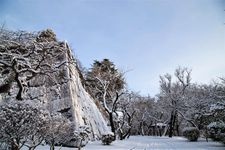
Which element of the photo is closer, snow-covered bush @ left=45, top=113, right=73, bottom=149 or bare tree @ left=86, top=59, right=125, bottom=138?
snow-covered bush @ left=45, top=113, right=73, bottom=149

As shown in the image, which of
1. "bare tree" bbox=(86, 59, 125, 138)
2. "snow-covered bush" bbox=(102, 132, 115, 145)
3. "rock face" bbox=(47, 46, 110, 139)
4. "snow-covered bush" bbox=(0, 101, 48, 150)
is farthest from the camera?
"bare tree" bbox=(86, 59, 125, 138)

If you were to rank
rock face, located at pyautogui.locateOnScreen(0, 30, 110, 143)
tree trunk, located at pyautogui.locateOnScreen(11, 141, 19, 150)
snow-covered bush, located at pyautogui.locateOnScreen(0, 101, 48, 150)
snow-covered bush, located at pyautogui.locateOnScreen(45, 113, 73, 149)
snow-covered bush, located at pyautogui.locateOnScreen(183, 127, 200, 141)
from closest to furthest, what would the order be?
snow-covered bush, located at pyautogui.locateOnScreen(0, 101, 48, 150) < tree trunk, located at pyautogui.locateOnScreen(11, 141, 19, 150) < snow-covered bush, located at pyautogui.locateOnScreen(45, 113, 73, 149) < rock face, located at pyautogui.locateOnScreen(0, 30, 110, 143) < snow-covered bush, located at pyautogui.locateOnScreen(183, 127, 200, 141)

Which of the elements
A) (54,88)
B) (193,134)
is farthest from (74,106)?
(193,134)

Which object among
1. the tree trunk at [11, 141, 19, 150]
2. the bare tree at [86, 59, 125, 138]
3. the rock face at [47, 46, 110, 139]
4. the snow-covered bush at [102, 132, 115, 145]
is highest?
the bare tree at [86, 59, 125, 138]

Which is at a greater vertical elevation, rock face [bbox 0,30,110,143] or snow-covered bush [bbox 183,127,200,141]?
rock face [bbox 0,30,110,143]

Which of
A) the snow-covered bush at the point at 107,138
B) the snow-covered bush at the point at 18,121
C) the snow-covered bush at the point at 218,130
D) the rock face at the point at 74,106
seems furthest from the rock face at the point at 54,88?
the snow-covered bush at the point at 218,130

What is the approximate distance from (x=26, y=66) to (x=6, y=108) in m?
6.57

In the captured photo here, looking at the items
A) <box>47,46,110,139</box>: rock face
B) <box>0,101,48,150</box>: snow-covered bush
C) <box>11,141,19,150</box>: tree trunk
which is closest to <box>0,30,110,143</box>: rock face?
<box>47,46,110,139</box>: rock face

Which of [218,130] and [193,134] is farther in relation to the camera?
[193,134]

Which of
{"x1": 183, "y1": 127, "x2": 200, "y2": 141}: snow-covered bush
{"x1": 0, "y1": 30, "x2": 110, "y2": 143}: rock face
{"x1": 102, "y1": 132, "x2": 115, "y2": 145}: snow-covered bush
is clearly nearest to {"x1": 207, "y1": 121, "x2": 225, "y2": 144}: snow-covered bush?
{"x1": 183, "y1": 127, "x2": 200, "y2": 141}: snow-covered bush

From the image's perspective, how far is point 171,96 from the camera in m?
31.8

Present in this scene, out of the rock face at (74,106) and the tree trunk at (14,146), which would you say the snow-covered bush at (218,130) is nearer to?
the rock face at (74,106)

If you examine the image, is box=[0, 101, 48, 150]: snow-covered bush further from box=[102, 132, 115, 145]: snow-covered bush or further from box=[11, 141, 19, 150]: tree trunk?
box=[102, 132, 115, 145]: snow-covered bush

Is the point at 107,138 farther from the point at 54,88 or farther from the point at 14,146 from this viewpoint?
the point at 14,146
